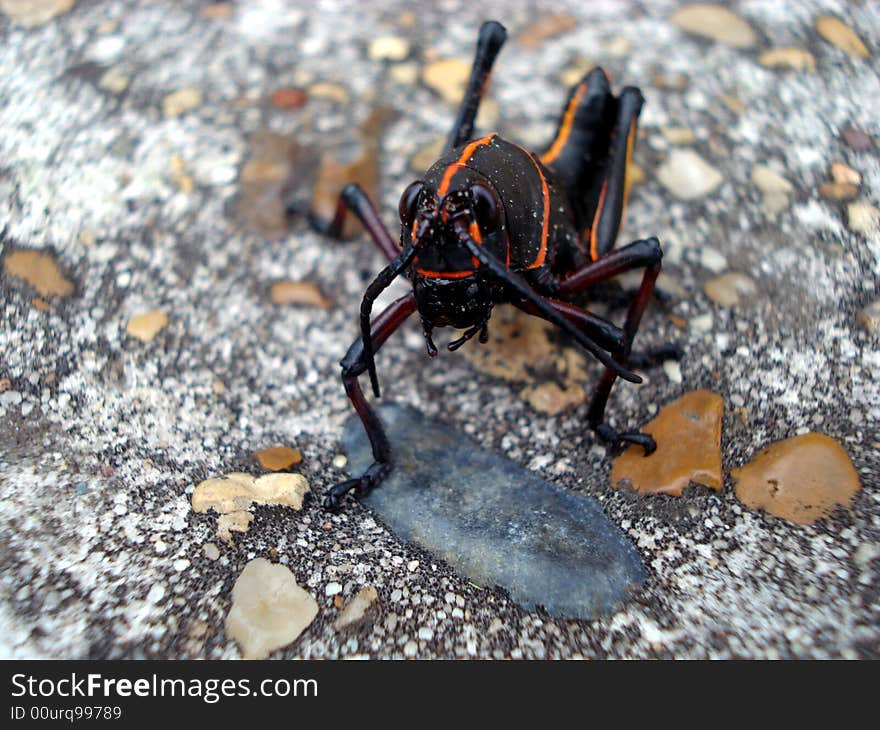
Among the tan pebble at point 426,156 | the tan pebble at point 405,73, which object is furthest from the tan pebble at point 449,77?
the tan pebble at point 426,156

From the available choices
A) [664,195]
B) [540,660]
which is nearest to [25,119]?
[664,195]

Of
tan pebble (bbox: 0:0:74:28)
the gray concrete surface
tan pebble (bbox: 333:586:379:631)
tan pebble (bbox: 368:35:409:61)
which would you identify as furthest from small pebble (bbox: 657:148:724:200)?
tan pebble (bbox: 0:0:74:28)

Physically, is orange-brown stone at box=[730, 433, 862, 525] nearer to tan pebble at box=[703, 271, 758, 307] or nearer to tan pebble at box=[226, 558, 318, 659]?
tan pebble at box=[703, 271, 758, 307]

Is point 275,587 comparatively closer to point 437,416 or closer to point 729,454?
point 437,416

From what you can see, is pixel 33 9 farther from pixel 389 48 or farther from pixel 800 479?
pixel 800 479

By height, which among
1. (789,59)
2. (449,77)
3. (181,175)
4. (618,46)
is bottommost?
(181,175)

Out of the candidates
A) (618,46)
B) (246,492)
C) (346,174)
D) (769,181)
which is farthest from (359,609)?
(618,46)
